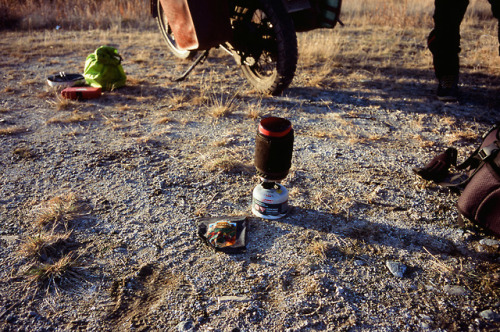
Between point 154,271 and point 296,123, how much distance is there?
2.29 m

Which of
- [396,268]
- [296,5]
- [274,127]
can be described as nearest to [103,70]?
[296,5]

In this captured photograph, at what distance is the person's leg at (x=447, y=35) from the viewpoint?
3895mm

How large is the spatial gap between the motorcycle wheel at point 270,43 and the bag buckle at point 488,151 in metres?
2.11

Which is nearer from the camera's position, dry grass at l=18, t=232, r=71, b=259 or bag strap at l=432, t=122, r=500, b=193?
dry grass at l=18, t=232, r=71, b=259

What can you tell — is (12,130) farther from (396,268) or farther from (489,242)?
(489,242)

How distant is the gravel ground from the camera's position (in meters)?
1.77

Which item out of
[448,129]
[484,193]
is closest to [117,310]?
[484,193]

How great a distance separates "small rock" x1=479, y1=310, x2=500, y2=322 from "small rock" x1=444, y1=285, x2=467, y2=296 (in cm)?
12

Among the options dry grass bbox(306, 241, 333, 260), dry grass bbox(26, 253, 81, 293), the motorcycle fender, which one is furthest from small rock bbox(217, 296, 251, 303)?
the motorcycle fender

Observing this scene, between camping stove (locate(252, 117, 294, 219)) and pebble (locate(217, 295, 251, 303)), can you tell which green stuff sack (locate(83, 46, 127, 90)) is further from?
pebble (locate(217, 295, 251, 303))

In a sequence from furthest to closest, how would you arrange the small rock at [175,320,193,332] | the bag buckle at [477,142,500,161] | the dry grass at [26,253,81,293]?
the bag buckle at [477,142,500,161]
the dry grass at [26,253,81,293]
the small rock at [175,320,193,332]

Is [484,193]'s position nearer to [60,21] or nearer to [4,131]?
[4,131]

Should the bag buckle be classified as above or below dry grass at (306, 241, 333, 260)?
above

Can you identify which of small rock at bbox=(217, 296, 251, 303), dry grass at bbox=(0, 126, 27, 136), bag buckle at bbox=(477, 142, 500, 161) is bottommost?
dry grass at bbox=(0, 126, 27, 136)
